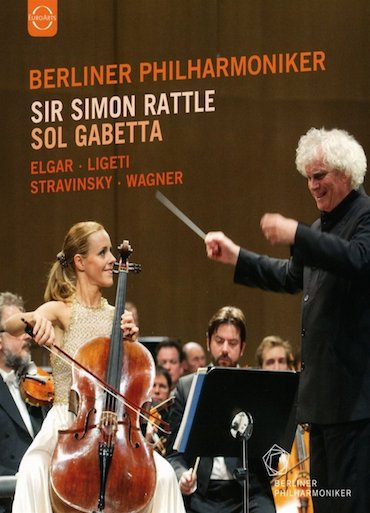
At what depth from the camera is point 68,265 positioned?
3.98 m

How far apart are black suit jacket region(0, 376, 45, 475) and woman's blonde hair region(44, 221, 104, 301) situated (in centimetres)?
74

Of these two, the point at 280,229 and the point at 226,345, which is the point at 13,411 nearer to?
the point at 226,345

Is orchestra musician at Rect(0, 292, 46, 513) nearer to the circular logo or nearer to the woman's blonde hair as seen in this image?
the woman's blonde hair

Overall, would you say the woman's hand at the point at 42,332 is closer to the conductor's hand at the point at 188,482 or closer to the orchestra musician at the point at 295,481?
the conductor's hand at the point at 188,482

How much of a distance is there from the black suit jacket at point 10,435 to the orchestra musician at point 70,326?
2.42 ft

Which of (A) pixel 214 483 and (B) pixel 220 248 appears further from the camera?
(A) pixel 214 483

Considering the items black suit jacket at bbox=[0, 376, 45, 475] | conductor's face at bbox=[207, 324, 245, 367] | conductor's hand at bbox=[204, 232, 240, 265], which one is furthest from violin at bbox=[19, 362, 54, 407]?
conductor's hand at bbox=[204, 232, 240, 265]

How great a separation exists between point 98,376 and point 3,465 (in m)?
1.15

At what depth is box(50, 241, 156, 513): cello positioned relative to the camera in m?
3.31

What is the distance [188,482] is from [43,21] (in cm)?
357

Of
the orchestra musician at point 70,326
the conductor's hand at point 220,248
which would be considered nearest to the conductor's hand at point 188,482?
the orchestra musician at point 70,326

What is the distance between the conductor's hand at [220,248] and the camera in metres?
2.84

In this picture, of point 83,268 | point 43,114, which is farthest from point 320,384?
point 43,114

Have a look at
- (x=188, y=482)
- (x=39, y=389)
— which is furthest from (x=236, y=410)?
(x=39, y=389)
